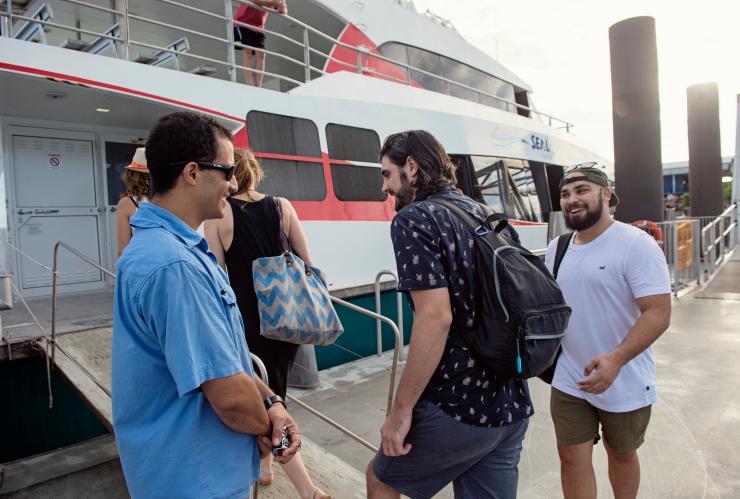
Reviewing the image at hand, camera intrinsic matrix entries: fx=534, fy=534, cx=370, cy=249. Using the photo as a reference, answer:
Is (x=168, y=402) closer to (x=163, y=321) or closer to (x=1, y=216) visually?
(x=163, y=321)

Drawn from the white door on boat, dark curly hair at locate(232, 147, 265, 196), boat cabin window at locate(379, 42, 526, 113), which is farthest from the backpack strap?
boat cabin window at locate(379, 42, 526, 113)

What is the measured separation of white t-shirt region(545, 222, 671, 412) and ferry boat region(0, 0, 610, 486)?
3.68 m

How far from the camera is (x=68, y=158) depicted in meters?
6.07

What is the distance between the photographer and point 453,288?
1.57m

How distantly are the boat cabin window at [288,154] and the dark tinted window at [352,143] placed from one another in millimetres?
225

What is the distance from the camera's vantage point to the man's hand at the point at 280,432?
1408 millimetres

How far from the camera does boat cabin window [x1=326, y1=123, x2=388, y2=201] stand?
20.8 feet

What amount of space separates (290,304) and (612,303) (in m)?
1.42

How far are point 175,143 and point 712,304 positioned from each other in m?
8.49

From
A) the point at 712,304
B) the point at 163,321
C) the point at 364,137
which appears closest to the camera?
the point at 163,321

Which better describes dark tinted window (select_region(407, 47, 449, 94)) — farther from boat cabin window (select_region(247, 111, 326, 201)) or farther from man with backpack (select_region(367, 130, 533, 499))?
man with backpack (select_region(367, 130, 533, 499))

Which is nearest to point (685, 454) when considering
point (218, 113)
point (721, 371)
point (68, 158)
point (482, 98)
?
point (721, 371)

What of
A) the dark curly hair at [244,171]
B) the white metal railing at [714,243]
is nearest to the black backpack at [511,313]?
the dark curly hair at [244,171]

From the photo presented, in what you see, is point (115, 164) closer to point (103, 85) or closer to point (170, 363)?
Result: point (103, 85)
